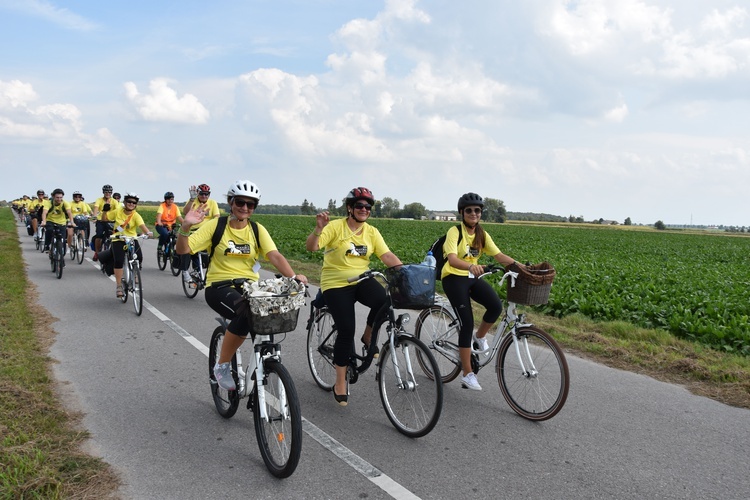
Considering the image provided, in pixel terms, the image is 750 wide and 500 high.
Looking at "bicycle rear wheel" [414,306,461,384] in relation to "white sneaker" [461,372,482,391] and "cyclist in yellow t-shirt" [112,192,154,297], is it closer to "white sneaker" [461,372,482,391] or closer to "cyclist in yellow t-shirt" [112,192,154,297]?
"white sneaker" [461,372,482,391]

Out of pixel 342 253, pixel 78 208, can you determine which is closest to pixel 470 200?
pixel 342 253

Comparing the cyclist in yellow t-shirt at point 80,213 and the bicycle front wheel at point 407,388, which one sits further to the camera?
the cyclist in yellow t-shirt at point 80,213

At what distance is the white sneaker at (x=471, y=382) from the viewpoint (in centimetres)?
545

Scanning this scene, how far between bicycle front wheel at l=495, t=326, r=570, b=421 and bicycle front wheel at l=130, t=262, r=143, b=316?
6263mm

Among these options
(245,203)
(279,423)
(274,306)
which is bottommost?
(279,423)

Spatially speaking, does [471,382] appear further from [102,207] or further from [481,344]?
[102,207]

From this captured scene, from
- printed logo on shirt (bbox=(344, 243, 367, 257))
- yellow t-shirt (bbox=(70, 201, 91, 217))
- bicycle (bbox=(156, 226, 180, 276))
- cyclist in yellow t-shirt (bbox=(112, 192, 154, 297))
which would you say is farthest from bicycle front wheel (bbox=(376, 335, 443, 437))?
yellow t-shirt (bbox=(70, 201, 91, 217))

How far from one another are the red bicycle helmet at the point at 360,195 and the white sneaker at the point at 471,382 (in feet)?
6.42

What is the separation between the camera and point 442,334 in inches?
234

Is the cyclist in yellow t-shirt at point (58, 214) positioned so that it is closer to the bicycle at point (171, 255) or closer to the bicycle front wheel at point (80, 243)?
the bicycle front wheel at point (80, 243)

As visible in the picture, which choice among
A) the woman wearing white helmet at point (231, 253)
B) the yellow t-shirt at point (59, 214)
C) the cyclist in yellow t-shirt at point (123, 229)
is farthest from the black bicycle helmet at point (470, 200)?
the yellow t-shirt at point (59, 214)

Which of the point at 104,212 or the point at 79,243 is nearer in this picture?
the point at 104,212

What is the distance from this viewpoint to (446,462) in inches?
161

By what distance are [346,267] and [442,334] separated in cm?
144
